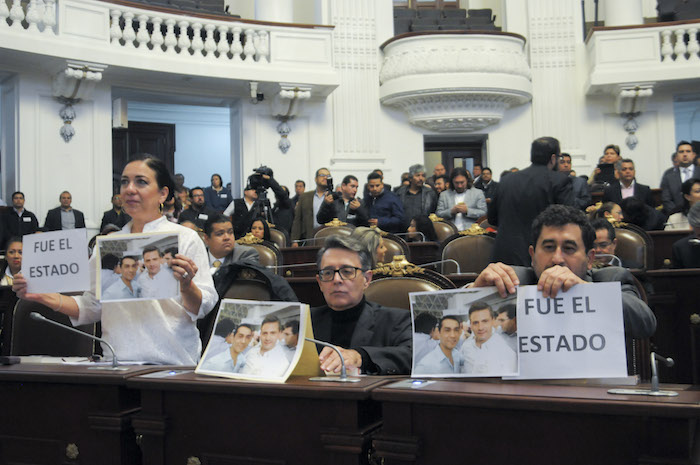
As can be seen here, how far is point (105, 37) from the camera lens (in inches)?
351

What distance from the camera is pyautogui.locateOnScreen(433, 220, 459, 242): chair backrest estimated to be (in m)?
6.30

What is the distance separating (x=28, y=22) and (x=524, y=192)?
265 inches

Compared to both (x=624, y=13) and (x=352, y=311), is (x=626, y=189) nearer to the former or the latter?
(x=624, y=13)

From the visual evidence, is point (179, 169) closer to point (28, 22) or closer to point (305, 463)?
point (28, 22)

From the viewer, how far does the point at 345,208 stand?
6641 mm

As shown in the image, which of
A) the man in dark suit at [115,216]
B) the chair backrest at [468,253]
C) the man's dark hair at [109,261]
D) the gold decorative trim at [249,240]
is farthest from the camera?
the man in dark suit at [115,216]

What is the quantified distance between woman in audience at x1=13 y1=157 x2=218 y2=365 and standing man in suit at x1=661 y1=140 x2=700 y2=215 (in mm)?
5889

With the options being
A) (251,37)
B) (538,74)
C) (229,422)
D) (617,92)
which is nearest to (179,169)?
(251,37)

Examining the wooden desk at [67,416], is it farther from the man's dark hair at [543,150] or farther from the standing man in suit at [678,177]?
the standing man in suit at [678,177]

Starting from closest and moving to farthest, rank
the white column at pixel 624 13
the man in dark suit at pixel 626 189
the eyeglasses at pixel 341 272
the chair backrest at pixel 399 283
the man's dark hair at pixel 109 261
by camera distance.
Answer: the man's dark hair at pixel 109 261 → the eyeglasses at pixel 341 272 → the chair backrest at pixel 399 283 → the man in dark suit at pixel 626 189 → the white column at pixel 624 13

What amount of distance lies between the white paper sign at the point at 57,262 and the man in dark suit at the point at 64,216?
6530 mm

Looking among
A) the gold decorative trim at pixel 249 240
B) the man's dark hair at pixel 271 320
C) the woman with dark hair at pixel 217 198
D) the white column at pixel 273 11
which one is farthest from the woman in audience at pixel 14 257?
the white column at pixel 273 11

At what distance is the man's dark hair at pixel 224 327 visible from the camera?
1862 millimetres

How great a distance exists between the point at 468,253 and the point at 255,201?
273cm
